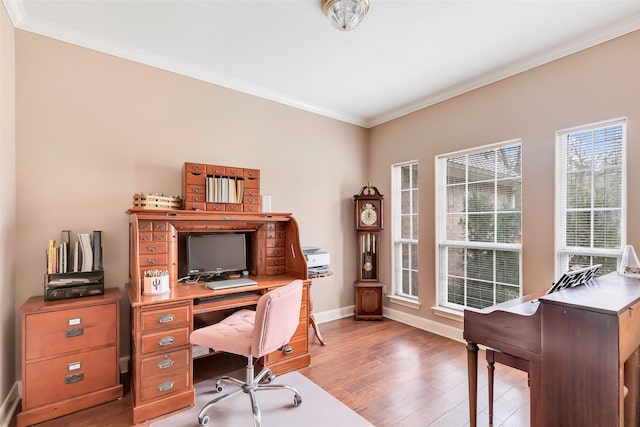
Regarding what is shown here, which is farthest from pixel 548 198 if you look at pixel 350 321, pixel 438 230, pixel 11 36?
pixel 11 36

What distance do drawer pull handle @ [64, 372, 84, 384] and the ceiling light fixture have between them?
306 centimetres

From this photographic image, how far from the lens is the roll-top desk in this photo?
6.68 feet

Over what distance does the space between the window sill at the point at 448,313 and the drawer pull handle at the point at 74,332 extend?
3.39 meters

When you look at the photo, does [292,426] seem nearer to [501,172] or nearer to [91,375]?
[91,375]

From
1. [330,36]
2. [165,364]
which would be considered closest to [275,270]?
[165,364]

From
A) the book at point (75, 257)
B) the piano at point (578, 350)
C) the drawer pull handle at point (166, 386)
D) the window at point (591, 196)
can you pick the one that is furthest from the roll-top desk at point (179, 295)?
the window at point (591, 196)

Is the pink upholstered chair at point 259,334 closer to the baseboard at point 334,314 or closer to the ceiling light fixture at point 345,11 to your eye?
the baseboard at point 334,314

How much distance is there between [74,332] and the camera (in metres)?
2.05

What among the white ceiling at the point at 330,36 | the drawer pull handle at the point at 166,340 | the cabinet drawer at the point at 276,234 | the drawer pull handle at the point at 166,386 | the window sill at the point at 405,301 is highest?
the white ceiling at the point at 330,36

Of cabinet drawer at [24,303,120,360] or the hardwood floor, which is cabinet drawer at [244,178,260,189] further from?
the hardwood floor

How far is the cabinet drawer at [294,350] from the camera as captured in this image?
8.48ft

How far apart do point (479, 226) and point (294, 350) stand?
2.34 metres

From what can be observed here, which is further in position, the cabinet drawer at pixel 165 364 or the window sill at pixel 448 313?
the window sill at pixel 448 313

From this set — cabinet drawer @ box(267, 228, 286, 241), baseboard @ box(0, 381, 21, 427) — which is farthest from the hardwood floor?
cabinet drawer @ box(267, 228, 286, 241)
